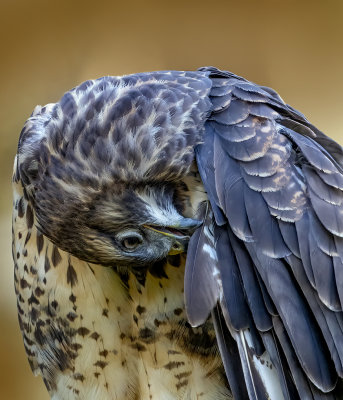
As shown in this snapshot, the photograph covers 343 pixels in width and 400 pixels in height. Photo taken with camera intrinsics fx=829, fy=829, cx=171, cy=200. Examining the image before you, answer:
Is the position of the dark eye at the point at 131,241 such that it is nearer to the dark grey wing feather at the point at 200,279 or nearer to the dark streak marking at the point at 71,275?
the dark grey wing feather at the point at 200,279

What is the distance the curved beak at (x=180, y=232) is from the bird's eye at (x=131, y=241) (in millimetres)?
37

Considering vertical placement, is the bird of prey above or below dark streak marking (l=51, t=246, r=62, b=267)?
above

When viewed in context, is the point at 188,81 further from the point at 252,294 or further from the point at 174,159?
the point at 252,294

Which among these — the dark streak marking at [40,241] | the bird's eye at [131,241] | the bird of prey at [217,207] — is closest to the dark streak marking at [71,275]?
the dark streak marking at [40,241]

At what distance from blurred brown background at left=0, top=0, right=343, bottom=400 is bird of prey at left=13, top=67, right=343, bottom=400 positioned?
1.47 meters

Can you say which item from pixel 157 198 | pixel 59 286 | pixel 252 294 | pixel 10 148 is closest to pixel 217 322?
pixel 252 294

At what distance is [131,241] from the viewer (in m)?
2.14

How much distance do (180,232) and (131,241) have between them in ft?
0.44

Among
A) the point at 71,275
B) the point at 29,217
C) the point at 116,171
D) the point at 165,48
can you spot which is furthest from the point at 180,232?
the point at 165,48

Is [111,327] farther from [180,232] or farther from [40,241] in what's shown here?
[180,232]

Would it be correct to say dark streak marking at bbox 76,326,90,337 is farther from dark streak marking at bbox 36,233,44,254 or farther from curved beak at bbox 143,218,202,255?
curved beak at bbox 143,218,202,255

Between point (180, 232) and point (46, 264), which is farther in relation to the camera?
point (46, 264)

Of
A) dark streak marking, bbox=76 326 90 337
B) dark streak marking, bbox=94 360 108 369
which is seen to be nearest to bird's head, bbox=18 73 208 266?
dark streak marking, bbox=76 326 90 337

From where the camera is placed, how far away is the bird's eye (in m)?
2.12
